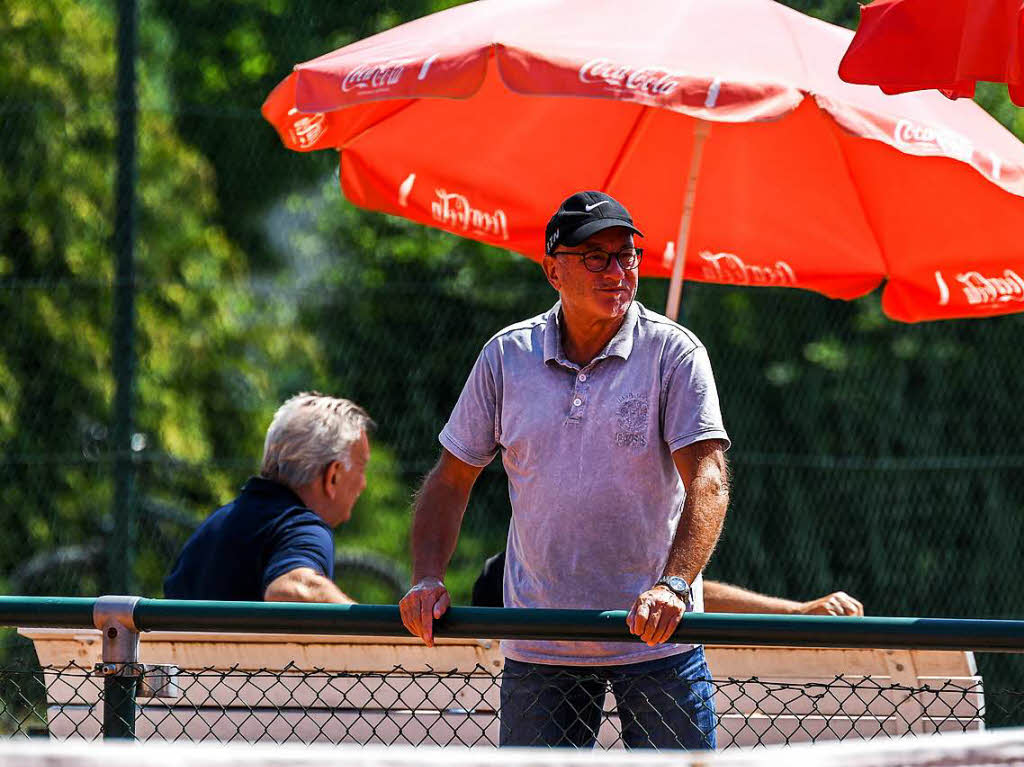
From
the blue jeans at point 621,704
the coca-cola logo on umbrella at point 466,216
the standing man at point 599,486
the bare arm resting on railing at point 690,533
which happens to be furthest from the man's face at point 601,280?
the coca-cola logo on umbrella at point 466,216

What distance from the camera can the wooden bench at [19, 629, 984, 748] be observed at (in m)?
3.80

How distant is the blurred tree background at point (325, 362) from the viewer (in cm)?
722

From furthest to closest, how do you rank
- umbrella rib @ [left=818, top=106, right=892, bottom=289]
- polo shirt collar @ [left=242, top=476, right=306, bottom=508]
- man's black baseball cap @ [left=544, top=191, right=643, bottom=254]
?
umbrella rib @ [left=818, top=106, right=892, bottom=289], polo shirt collar @ [left=242, top=476, right=306, bottom=508], man's black baseball cap @ [left=544, top=191, right=643, bottom=254]

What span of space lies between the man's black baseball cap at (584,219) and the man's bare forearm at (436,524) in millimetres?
621

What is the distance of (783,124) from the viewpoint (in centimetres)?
525

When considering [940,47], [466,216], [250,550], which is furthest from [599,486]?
[466,216]

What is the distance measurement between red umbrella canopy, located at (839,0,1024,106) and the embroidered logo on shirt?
108 cm

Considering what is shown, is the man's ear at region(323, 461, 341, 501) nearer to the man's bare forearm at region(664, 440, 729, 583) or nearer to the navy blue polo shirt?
the navy blue polo shirt

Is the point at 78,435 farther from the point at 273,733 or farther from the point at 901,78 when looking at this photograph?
the point at 901,78

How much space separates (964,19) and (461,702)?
219cm

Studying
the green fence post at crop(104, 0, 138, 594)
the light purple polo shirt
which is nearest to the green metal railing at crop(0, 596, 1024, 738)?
the light purple polo shirt

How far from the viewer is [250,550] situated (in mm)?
4008

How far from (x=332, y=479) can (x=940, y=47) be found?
205 cm

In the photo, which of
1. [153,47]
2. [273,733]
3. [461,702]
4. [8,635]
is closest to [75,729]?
[273,733]
